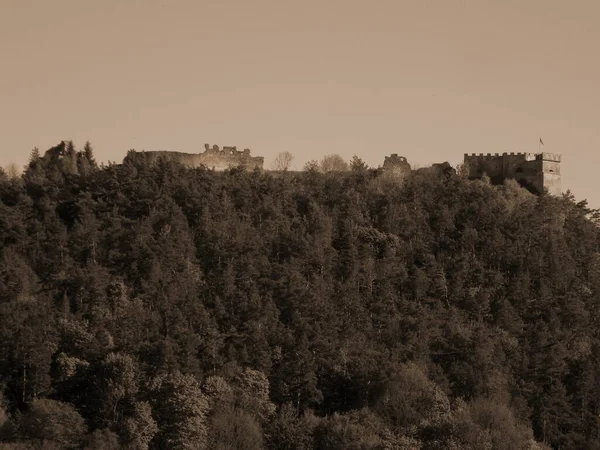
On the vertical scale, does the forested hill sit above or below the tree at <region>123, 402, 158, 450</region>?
above

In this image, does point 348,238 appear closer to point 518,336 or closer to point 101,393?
point 518,336

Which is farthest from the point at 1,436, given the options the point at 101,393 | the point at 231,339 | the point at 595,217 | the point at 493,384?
the point at 595,217

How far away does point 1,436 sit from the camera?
66.4 m

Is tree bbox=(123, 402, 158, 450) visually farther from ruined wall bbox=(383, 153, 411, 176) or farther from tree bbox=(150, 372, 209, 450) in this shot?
ruined wall bbox=(383, 153, 411, 176)

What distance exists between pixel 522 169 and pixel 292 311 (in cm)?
1779

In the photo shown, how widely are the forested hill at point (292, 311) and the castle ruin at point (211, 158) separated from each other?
47.5 inches

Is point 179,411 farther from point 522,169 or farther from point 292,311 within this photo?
point 522,169

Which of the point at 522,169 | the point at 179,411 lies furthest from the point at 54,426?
the point at 522,169

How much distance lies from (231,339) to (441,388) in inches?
388

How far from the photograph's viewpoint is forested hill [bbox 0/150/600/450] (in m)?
68.1

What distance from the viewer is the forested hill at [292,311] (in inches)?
2680

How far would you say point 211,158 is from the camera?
274 feet

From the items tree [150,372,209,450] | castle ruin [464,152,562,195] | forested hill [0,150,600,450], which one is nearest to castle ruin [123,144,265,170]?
forested hill [0,150,600,450]

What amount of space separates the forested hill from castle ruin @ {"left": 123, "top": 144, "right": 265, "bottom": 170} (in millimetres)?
1208
